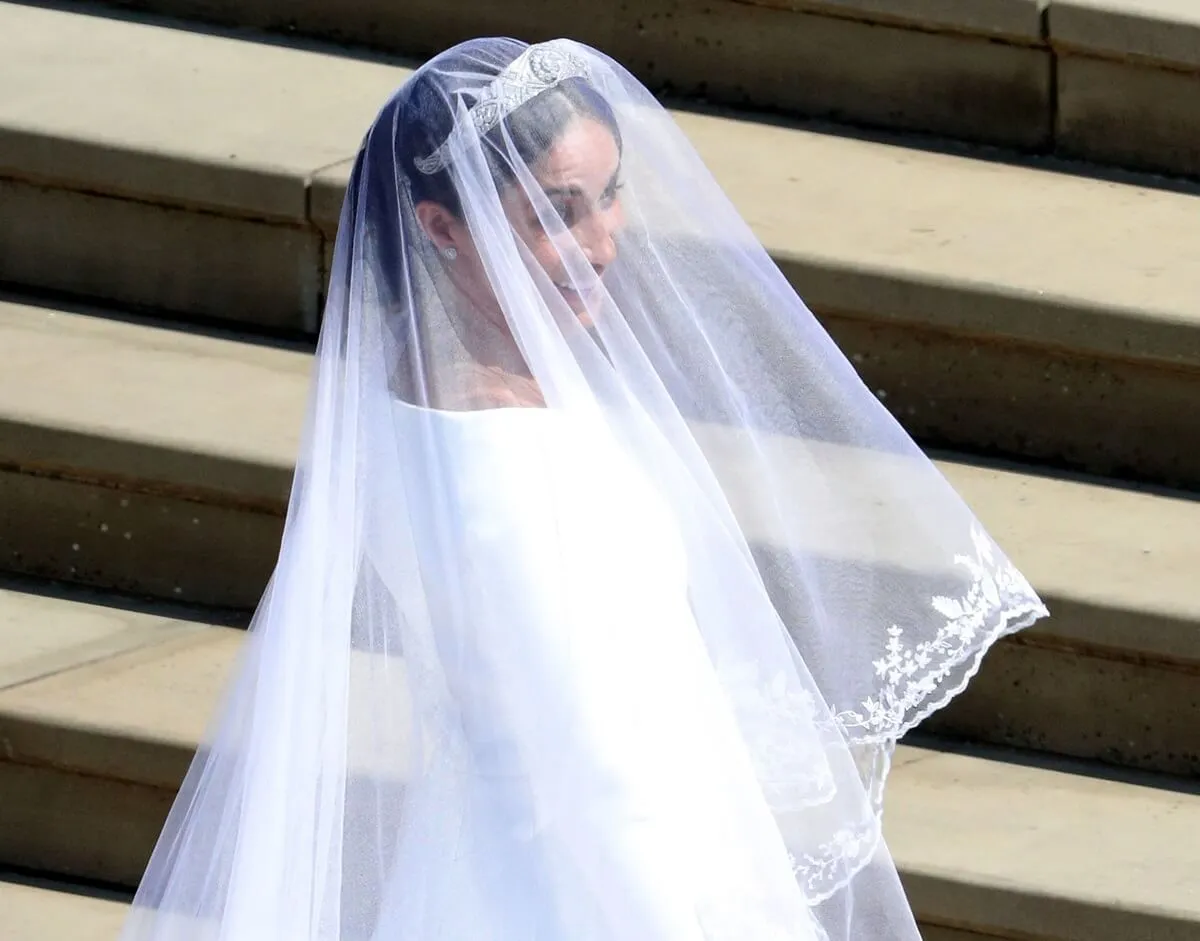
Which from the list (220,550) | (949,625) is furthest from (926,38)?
(949,625)

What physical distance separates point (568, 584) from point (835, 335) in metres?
1.83

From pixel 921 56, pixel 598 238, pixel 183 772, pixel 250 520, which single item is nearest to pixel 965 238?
pixel 921 56

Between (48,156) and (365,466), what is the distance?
2.12 metres

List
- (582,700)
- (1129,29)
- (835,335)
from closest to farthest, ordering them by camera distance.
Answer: (582,700)
(835,335)
(1129,29)

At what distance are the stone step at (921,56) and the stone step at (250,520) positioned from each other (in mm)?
836

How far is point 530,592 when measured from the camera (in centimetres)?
187

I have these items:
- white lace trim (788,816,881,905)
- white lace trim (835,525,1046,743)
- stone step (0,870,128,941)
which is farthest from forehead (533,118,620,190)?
stone step (0,870,128,941)

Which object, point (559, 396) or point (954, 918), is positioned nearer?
point (559, 396)

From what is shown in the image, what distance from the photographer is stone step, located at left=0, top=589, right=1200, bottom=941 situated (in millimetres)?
2980

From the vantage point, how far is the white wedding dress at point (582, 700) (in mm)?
1873

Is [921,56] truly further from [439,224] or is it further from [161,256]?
[439,224]

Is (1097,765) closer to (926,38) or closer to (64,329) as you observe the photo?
(926,38)

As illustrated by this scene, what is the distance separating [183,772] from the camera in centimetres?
319

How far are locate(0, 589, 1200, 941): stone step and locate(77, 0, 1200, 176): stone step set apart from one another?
1375 millimetres
